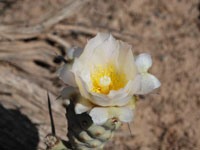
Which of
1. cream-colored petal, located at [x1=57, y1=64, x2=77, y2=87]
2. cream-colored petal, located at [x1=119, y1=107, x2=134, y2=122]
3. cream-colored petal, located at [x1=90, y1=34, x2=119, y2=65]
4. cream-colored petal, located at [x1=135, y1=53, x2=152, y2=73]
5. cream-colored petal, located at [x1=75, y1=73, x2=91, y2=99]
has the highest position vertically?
cream-colored petal, located at [x1=90, y1=34, x2=119, y2=65]

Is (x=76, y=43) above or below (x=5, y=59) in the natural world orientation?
above

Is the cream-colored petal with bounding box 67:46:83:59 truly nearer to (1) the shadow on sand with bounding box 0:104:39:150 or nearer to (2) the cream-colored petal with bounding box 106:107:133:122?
(2) the cream-colored petal with bounding box 106:107:133:122

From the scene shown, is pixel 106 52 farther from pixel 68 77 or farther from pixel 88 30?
pixel 88 30

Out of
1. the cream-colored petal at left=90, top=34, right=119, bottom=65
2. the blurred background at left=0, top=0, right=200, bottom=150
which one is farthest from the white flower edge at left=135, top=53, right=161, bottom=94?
the blurred background at left=0, top=0, right=200, bottom=150

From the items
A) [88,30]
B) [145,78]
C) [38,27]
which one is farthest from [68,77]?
[88,30]

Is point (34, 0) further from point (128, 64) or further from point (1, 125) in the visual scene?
point (128, 64)

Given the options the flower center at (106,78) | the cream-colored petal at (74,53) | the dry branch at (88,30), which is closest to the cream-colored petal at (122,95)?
the flower center at (106,78)

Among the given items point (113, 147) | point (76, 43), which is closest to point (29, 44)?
point (76, 43)
